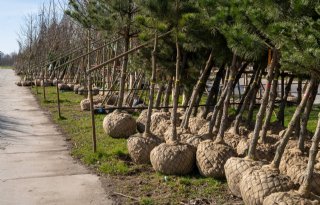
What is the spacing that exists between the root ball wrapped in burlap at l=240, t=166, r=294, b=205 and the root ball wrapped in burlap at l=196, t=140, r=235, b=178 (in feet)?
3.74

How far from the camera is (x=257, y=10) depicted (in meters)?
4.59

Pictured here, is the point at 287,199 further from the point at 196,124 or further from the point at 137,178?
the point at 196,124

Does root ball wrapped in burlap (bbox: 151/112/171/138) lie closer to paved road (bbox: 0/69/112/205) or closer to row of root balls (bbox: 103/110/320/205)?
row of root balls (bbox: 103/110/320/205)

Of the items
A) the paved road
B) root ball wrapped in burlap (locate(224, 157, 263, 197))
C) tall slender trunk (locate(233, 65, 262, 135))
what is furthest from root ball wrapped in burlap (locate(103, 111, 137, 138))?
root ball wrapped in burlap (locate(224, 157, 263, 197))

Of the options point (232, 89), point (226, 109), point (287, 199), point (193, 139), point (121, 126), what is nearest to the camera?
A: point (287, 199)

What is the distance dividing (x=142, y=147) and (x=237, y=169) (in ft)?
6.81

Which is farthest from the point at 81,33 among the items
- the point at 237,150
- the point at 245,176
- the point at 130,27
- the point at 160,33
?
the point at 245,176

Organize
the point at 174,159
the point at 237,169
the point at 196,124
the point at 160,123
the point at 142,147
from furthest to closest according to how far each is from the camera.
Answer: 1. the point at 160,123
2. the point at 196,124
3. the point at 142,147
4. the point at 174,159
5. the point at 237,169

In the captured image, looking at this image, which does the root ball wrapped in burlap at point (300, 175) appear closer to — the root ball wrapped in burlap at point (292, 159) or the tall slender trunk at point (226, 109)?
the root ball wrapped in burlap at point (292, 159)

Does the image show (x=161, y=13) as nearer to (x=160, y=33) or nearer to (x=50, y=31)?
Result: (x=160, y=33)

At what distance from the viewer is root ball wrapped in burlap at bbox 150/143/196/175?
240 inches

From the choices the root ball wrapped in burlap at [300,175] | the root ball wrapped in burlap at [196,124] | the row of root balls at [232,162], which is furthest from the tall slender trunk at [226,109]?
the root ball wrapped in burlap at [196,124]

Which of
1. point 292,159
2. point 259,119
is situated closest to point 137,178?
point 259,119

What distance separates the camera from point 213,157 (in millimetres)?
5844
